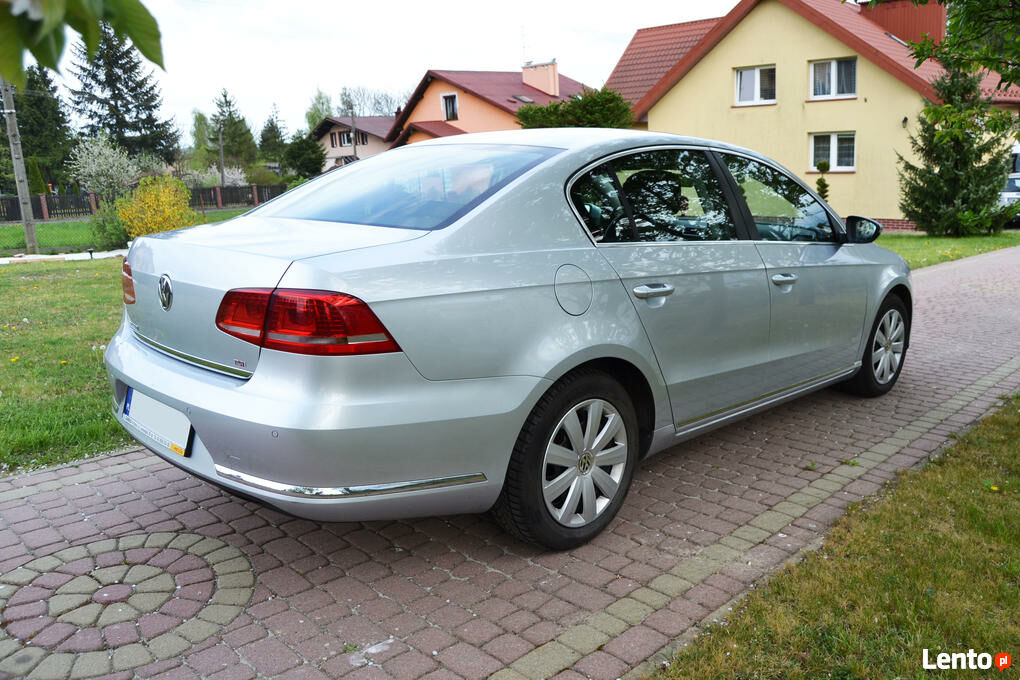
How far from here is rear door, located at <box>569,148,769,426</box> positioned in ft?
11.8

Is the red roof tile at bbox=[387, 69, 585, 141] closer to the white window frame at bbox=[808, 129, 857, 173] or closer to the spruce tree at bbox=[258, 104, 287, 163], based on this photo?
the white window frame at bbox=[808, 129, 857, 173]

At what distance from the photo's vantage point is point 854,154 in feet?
85.3

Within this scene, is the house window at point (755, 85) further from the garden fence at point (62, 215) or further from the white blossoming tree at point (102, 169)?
the white blossoming tree at point (102, 169)

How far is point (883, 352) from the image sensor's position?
567 centimetres

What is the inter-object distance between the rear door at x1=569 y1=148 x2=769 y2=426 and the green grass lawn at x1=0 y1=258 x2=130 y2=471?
3181mm

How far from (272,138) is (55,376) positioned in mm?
89090

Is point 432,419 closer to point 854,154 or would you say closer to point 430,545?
point 430,545

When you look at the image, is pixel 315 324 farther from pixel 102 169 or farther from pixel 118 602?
pixel 102 169

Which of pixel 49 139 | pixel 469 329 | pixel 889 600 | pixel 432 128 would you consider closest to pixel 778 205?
pixel 889 600

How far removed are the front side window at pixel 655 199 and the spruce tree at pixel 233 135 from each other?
87.2m

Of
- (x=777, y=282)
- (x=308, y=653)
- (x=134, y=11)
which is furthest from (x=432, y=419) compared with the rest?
(x=777, y=282)

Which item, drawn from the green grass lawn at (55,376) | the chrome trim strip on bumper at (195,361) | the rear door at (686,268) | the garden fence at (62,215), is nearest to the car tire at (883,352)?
the rear door at (686,268)

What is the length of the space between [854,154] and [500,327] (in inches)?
1026

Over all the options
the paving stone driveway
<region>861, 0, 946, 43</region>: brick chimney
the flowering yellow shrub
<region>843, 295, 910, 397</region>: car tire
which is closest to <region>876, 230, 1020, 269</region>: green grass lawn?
<region>843, 295, 910, 397</region>: car tire
